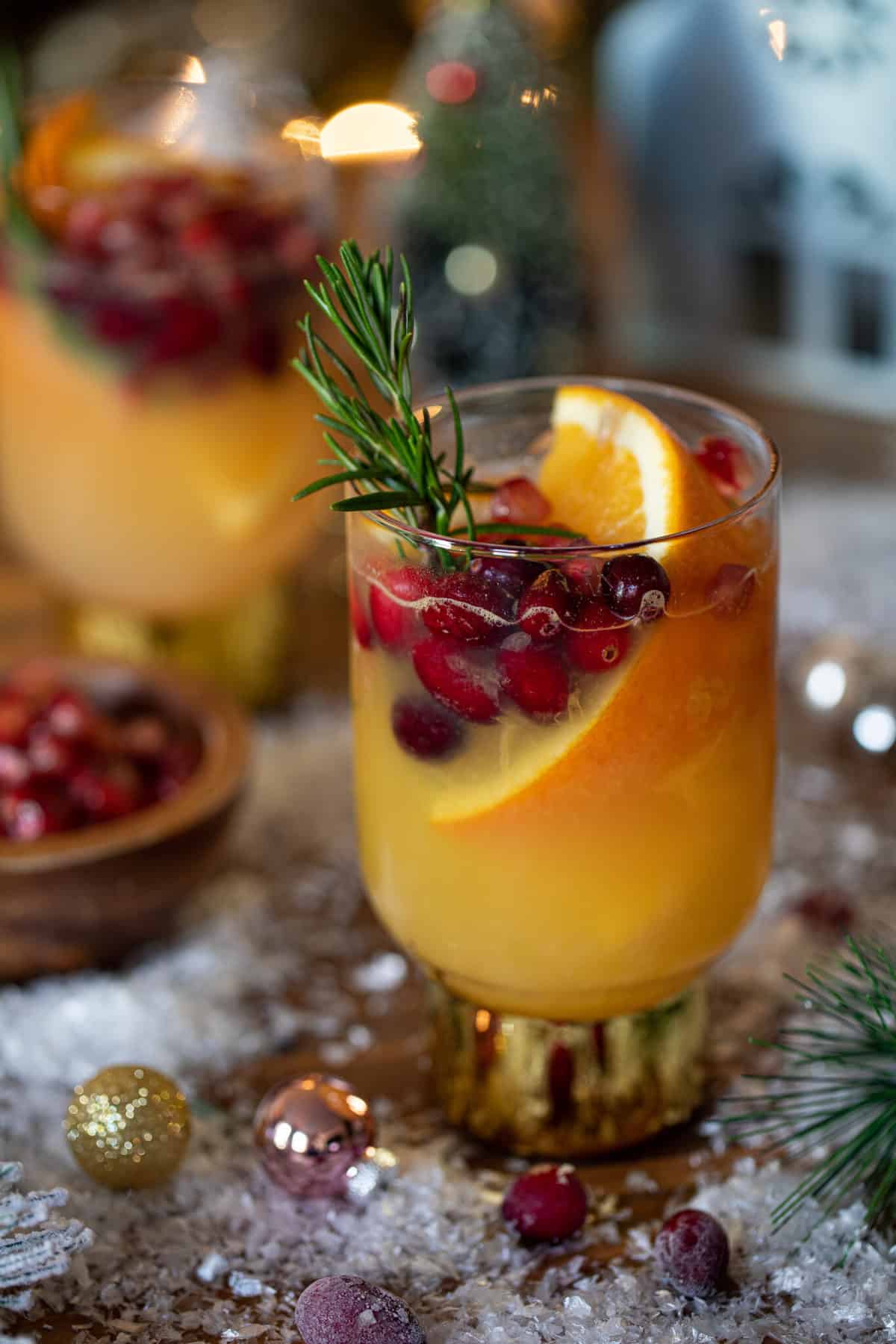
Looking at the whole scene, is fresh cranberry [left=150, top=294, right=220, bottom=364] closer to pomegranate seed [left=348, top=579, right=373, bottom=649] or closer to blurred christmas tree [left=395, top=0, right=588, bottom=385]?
pomegranate seed [left=348, top=579, right=373, bottom=649]

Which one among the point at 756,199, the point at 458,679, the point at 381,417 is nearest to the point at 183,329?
the point at 381,417

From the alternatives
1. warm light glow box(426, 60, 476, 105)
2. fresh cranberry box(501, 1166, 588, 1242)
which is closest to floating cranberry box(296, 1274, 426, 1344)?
fresh cranberry box(501, 1166, 588, 1242)

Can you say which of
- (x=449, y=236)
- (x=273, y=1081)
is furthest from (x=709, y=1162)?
(x=449, y=236)

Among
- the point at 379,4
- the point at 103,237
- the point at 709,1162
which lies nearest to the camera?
the point at 709,1162

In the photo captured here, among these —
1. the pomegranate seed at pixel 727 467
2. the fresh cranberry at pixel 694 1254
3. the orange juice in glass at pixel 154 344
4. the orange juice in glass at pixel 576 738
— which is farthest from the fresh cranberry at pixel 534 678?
the orange juice in glass at pixel 154 344

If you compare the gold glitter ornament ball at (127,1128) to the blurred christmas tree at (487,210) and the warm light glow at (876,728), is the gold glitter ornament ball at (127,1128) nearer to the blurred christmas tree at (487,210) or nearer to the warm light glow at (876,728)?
the warm light glow at (876,728)

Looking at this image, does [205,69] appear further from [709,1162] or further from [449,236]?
[709,1162]

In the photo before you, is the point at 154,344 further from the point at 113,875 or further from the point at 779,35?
the point at 779,35
